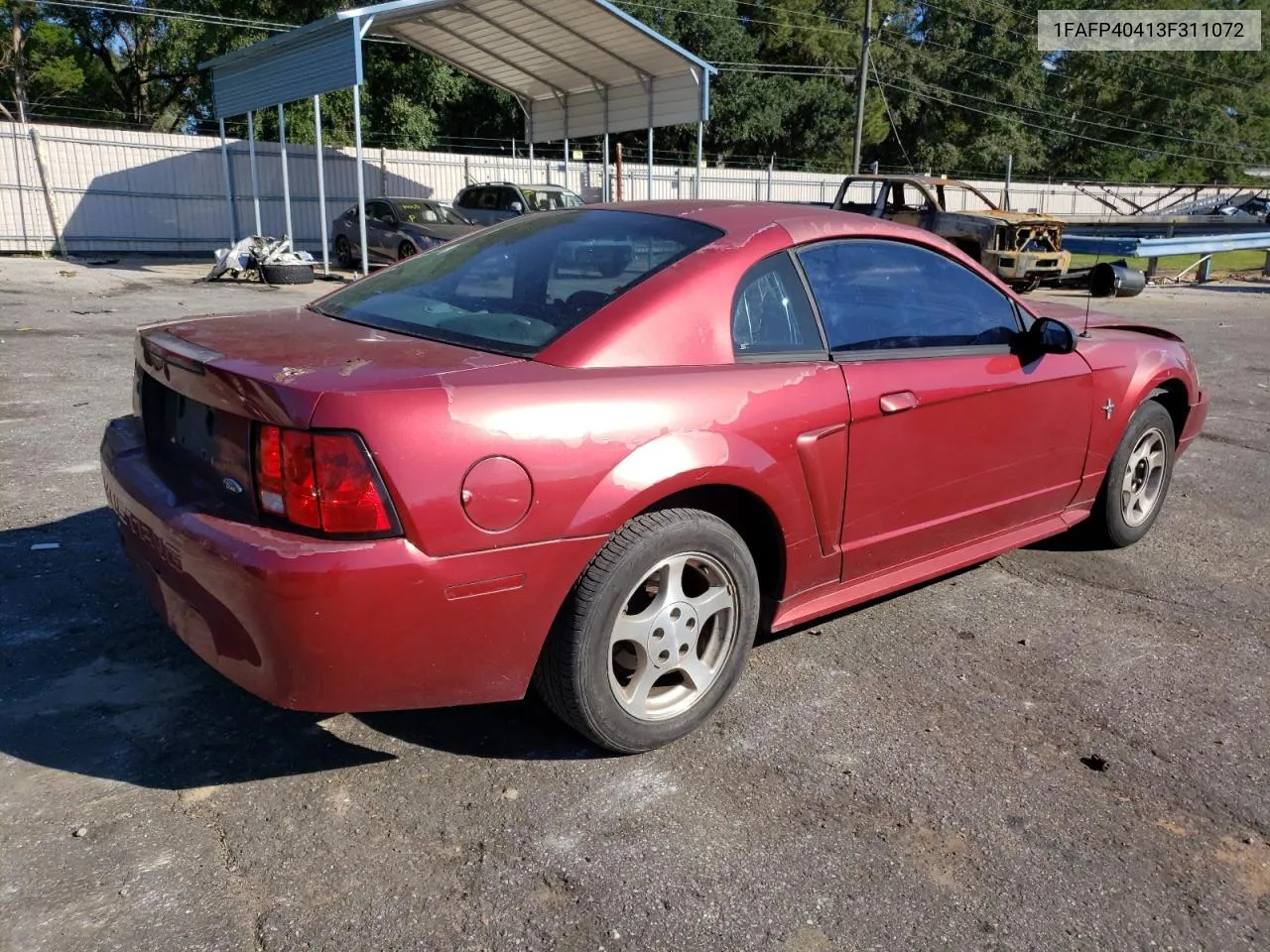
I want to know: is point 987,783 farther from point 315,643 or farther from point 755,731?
point 315,643

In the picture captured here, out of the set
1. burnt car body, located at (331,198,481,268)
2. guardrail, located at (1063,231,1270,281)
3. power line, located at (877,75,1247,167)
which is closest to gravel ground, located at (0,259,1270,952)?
burnt car body, located at (331,198,481,268)

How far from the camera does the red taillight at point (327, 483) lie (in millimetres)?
2355

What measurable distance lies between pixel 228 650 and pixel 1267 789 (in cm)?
287

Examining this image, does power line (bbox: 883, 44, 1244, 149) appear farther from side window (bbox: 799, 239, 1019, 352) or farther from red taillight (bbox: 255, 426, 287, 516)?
red taillight (bbox: 255, 426, 287, 516)

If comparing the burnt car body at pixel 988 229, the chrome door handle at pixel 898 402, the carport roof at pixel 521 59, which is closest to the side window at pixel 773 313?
the chrome door handle at pixel 898 402

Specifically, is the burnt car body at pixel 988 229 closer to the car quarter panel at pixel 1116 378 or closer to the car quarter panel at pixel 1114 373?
the car quarter panel at pixel 1114 373

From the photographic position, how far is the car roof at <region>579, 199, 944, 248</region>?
3.31 metres

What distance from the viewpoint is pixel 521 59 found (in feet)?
70.5

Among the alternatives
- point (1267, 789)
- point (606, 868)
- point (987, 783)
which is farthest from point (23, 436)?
point (1267, 789)

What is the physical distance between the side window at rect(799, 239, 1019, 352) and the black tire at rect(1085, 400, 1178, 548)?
1.01 metres

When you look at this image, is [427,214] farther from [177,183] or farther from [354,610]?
[354,610]

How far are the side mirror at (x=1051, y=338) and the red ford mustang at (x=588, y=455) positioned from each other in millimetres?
10

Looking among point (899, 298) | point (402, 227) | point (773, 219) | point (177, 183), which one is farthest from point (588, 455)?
point (177, 183)

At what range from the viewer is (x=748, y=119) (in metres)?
43.6
